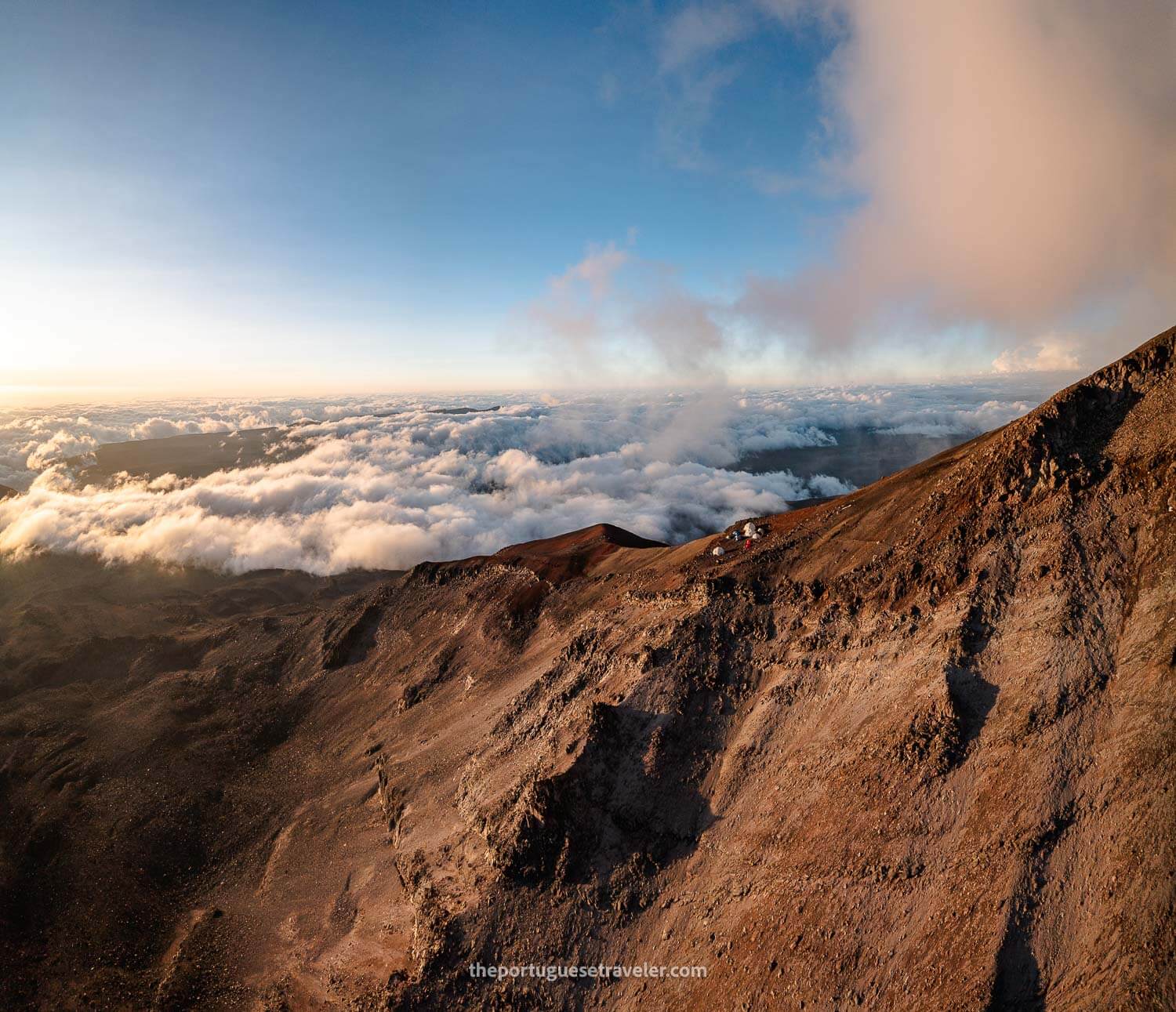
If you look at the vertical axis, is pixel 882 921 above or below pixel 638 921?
above

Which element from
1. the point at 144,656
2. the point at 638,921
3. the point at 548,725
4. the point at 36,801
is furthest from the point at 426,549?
the point at 638,921

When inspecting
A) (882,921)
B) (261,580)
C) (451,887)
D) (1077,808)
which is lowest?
(261,580)

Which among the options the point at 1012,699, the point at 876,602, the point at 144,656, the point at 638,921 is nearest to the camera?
the point at 1012,699

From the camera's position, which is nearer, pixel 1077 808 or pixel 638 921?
pixel 1077 808

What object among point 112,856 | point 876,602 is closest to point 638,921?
point 876,602

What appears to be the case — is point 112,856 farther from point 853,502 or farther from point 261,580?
point 261,580

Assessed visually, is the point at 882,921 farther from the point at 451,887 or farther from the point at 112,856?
the point at 112,856

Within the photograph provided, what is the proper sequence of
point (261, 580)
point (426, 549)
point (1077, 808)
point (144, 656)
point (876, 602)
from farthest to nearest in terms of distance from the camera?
point (426, 549), point (261, 580), point (144, 656), point (876, 602), point (1077, 808)
